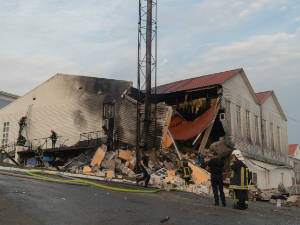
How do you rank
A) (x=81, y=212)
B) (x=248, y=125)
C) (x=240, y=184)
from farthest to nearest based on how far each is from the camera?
(x=248, y=125) → (x=240, y=184) → (x=81, y=212)

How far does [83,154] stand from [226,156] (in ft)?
32.3

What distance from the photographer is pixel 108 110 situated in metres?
20.2

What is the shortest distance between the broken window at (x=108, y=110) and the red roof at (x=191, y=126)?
410 cm

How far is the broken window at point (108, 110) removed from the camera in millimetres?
19953

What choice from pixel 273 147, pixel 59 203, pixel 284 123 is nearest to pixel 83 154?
pixel 59 203

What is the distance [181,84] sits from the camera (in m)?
24.9

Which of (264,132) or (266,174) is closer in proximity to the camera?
(266,174)

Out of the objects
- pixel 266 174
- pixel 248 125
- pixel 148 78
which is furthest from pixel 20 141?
pixel 266 174

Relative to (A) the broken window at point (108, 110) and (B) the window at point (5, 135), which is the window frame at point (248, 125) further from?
(B) the window at point (5, 135)

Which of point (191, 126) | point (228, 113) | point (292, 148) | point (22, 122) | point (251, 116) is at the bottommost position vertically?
point (292, 148)

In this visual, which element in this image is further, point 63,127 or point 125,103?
point 63,127

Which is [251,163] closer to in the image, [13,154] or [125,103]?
[125,103]

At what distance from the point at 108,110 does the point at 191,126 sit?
5.59 metres

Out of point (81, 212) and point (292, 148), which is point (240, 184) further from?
point (292, 148)
